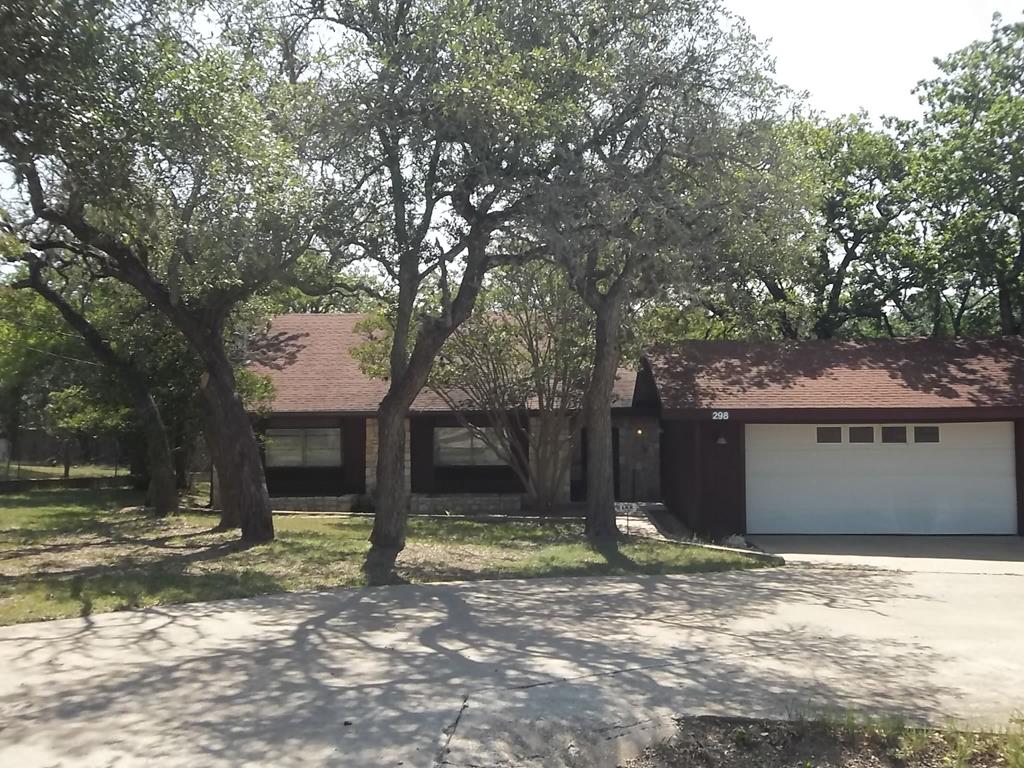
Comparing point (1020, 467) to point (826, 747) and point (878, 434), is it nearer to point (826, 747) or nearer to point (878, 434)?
point (878, 434)

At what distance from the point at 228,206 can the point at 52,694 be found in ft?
21.0

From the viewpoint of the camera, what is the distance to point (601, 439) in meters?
15.5

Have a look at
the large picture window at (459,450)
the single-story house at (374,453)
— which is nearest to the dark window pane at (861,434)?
the single-story house at (374,453)

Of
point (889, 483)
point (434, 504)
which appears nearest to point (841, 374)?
point (889, 483)

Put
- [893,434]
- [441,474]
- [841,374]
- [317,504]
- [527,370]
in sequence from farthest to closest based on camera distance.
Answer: [441,474]
[317,504]
[527,370]
[841,374]
[893,434]

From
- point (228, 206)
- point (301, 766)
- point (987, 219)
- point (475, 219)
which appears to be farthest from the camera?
point (987, 219)

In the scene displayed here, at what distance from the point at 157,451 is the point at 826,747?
52.4 ft

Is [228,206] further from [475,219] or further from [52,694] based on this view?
[52,694]

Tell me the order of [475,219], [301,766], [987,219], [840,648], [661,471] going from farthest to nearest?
1. [661,471]
2. [987,219]
3. [475,219]
4. [840,648]
5. [301,766]

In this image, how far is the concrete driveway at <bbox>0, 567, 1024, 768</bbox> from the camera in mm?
6062

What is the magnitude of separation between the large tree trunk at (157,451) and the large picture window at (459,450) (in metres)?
6.68

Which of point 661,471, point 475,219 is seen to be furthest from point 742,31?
point 661,471

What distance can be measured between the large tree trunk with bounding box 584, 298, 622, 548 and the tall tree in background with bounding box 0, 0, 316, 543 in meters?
4.80

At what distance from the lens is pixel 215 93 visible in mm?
10531
